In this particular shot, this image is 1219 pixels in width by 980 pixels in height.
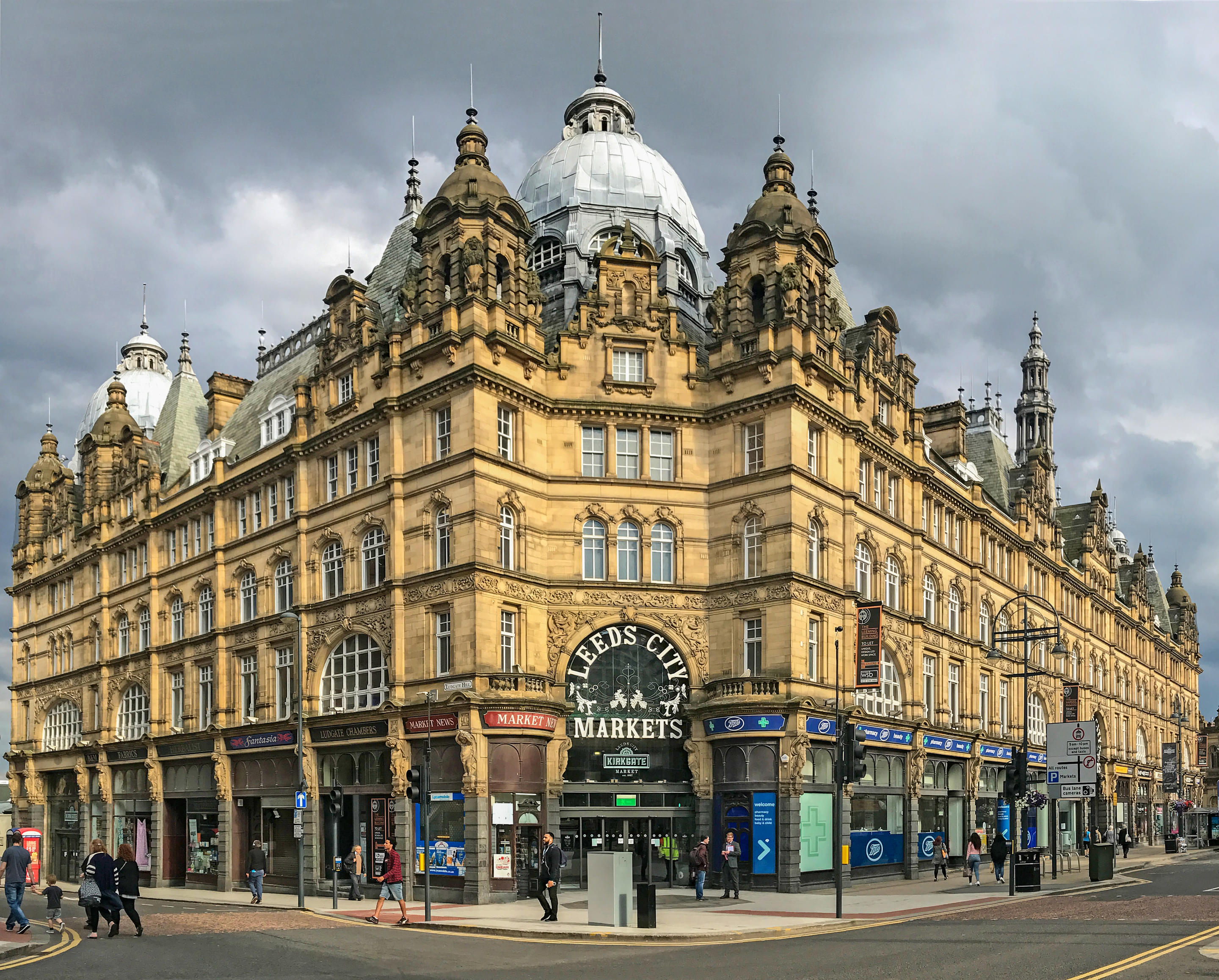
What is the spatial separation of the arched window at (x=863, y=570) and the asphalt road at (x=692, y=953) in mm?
16681

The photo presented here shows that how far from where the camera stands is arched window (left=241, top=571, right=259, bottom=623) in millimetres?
51906

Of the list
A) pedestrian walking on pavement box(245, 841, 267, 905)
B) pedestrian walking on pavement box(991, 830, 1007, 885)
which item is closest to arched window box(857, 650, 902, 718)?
pedestrian walking on pavement box(991, 830, 1007, 885)

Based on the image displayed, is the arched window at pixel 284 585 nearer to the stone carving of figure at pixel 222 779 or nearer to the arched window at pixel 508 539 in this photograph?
the stone carving of figure at pixel 222 779

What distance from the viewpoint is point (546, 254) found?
55031mm

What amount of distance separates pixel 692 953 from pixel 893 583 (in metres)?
29.2

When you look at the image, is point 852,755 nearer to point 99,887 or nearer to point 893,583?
point 99,887

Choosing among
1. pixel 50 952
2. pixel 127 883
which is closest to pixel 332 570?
pixel 127 883

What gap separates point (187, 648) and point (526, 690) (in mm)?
23656

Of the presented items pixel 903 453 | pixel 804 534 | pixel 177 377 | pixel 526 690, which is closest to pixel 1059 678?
pixel 903 453

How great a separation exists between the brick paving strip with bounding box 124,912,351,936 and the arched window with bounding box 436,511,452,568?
1194 cm

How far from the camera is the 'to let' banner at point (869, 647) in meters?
43.7

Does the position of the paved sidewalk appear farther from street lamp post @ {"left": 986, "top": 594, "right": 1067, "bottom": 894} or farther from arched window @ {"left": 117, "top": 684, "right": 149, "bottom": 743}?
arched window @ {"left": 117, "top": 684, "right": 149, "bottom": 743}

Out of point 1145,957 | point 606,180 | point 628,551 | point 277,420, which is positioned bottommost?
point 1145,957

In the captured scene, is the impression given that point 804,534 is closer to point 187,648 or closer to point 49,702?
point 187,648
